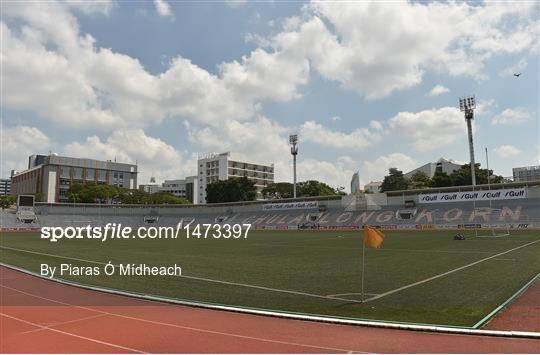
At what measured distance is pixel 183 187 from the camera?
172125 millimetres

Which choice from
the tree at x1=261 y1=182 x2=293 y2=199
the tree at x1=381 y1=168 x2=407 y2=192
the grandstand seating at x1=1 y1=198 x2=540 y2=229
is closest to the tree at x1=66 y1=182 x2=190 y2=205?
the grandstand seating at x1=1 y1=198 x2=540 y2=229

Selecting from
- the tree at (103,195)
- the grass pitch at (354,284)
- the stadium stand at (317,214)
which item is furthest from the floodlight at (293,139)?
the grass pitch at (354,284)

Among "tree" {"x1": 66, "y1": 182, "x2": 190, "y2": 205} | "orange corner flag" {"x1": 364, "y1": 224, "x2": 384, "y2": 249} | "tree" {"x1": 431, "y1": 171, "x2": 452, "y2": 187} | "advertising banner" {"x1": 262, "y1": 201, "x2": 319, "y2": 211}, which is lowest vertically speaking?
"orange corner flag" {"x1": 364, "y1": 224, "x2": 384, "y2": 249}

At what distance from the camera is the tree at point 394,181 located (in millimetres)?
97000

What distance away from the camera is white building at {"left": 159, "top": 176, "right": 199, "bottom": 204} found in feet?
535

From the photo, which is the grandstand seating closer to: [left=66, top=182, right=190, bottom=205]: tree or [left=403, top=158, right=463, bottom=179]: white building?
[left=66, top=182, right=190, bottom=205]: tree

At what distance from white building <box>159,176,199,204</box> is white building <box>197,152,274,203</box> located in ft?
19.3

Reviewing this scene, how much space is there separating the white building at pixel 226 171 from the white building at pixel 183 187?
5.89 metres

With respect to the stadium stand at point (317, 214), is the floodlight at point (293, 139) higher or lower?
higher

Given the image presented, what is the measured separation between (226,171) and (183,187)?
35431 millimetres

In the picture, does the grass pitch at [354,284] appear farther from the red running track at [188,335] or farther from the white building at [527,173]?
the white building at [527,173]

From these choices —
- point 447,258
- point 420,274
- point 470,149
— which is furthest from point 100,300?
point 470,149

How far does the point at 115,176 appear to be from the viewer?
146m

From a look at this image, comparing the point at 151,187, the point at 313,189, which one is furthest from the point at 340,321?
the point at 151,187
